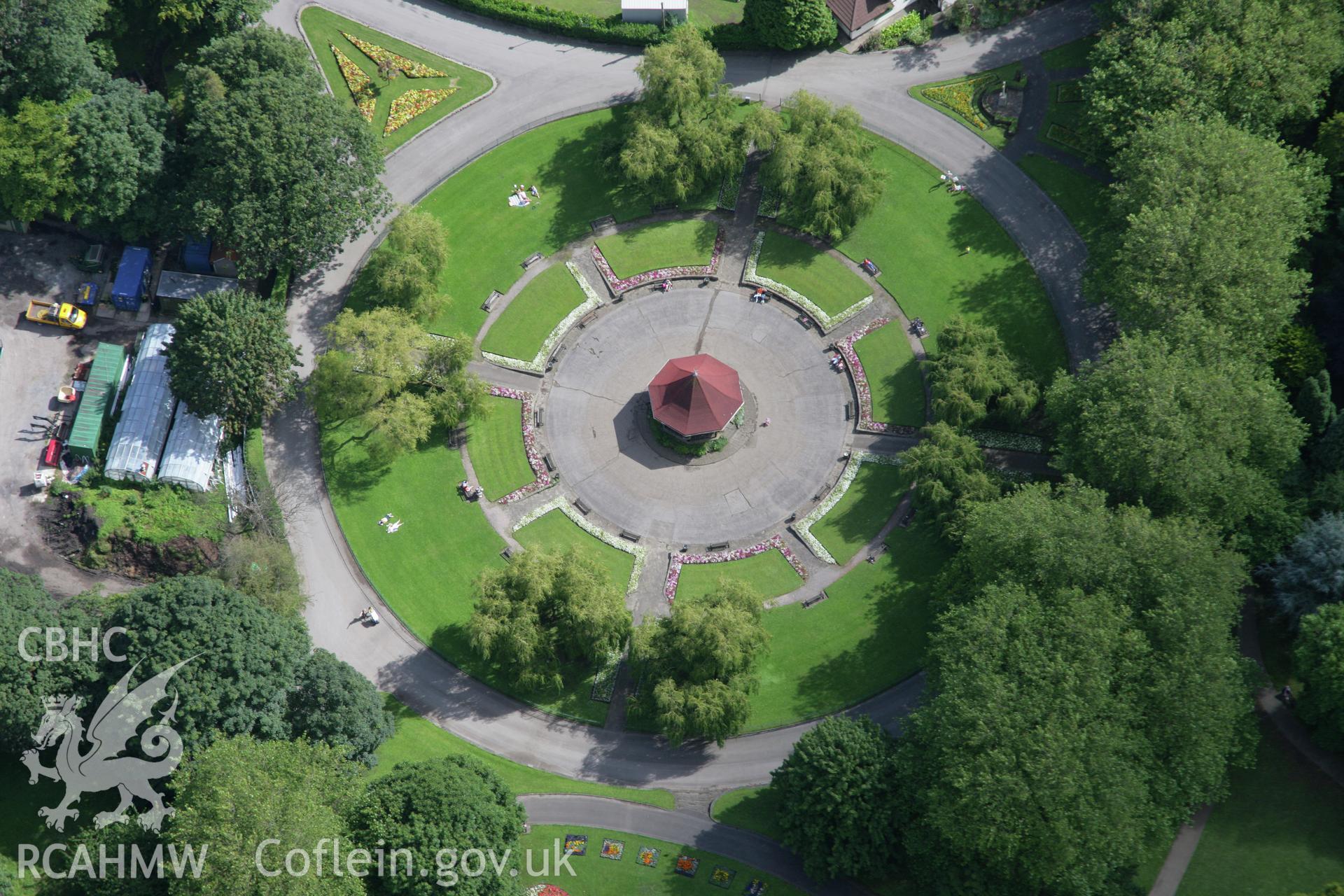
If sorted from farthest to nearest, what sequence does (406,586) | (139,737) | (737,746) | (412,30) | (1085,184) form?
1. (412,30)
2. (1085,184)
3. (406,586)
4. (737,746)
5. (139,737)

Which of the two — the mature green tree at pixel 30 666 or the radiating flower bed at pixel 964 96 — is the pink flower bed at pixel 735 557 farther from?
the radiating flower bed at pixel 964 96

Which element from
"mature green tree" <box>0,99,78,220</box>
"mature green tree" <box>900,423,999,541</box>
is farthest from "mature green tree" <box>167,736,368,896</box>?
"mature green tree" <box>0,99,78,220</box>

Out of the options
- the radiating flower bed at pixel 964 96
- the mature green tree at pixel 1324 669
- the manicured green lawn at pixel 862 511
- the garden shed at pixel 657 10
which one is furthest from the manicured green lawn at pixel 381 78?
the mature green tree at pixel 1324 669

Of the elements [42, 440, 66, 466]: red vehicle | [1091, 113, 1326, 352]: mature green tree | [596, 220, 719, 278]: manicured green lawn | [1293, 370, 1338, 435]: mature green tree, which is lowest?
[1293, 370, 1338, 435]: mature green tree

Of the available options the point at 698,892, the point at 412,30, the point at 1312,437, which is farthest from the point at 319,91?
the point at 1312,437

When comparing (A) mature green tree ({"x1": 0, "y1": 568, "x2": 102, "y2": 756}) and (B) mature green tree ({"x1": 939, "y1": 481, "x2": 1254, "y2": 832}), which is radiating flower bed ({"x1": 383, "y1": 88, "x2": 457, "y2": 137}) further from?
(B) mature green tree ({"x1": 939, "y1": 481, "x2": 1254, "y2": 832})

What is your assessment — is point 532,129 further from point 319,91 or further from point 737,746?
point 737,746
